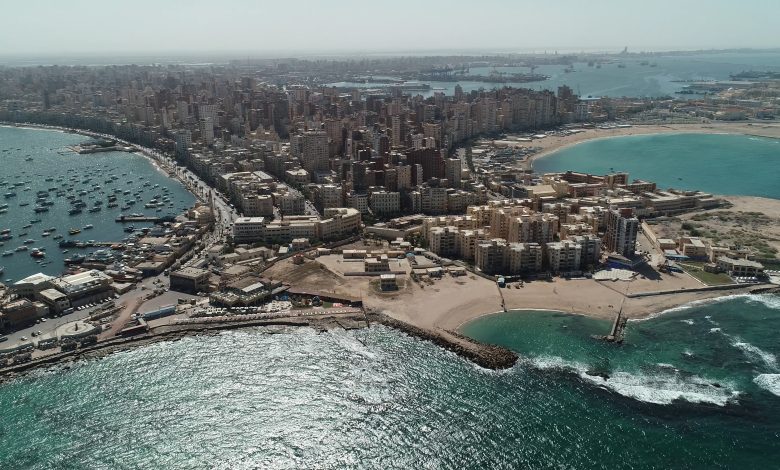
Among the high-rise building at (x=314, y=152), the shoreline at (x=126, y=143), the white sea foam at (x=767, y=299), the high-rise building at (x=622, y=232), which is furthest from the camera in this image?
the shoreline at (x=126, y=143)

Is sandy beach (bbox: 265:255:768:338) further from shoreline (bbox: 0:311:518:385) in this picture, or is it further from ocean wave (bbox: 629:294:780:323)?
shoreline (bbox: 0:311:518:385)

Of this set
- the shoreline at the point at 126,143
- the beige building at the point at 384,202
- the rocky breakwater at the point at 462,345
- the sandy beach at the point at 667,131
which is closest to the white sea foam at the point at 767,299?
the rocky breakwater at the point at 462,345

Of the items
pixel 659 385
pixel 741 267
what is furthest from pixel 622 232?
pixel 659 385

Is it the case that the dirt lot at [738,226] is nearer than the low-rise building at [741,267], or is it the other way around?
the low-rise building at [741,267]

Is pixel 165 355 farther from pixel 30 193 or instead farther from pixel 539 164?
pixel 539 164

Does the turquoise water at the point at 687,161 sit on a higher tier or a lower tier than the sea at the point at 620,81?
lower

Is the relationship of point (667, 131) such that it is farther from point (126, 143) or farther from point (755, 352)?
point (126, 143)

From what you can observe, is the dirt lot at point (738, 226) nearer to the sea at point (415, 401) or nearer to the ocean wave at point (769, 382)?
the sea at point (415, 401)
